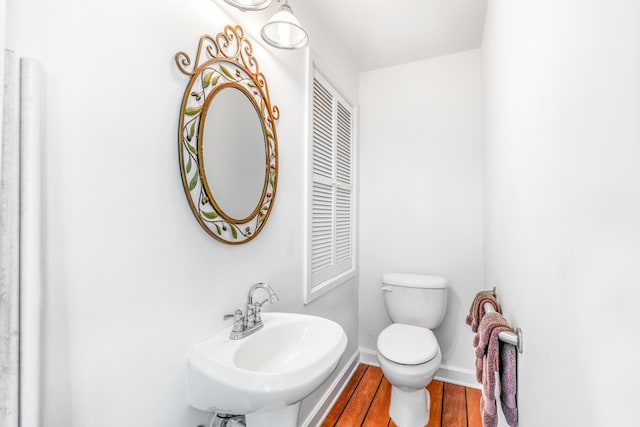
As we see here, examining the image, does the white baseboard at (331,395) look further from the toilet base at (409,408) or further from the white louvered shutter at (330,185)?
the white louvered shutter at (330,185)

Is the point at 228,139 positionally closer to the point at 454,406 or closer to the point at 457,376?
the point at 454,406

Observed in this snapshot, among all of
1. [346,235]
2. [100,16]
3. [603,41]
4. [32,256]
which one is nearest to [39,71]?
[100,16]

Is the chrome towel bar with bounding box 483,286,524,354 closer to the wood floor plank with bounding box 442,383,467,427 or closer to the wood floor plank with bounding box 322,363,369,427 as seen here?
the wood floor plank with bounding box 442,383,467,427

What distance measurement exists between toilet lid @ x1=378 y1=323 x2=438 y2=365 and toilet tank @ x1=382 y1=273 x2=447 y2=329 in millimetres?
110

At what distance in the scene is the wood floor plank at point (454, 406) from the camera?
1.92 metres

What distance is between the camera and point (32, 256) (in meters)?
0.65

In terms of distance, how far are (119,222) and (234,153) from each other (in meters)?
0.52

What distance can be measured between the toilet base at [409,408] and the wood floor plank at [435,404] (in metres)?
0.05

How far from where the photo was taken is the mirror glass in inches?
45.5

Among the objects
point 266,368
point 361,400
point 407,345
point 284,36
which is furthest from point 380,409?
point 284,36

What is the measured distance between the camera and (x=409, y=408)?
6.09 ft

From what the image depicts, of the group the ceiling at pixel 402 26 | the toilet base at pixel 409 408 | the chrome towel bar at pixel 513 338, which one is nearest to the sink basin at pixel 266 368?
the chrome towel bar at pixel 513 338

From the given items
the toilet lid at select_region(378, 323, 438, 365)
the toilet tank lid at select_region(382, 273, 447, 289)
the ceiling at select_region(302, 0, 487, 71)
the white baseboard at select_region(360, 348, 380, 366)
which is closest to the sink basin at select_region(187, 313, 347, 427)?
the toilet lid at select_region(378, 323, 438, 365)

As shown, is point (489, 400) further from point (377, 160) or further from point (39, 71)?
point (377, 160)
